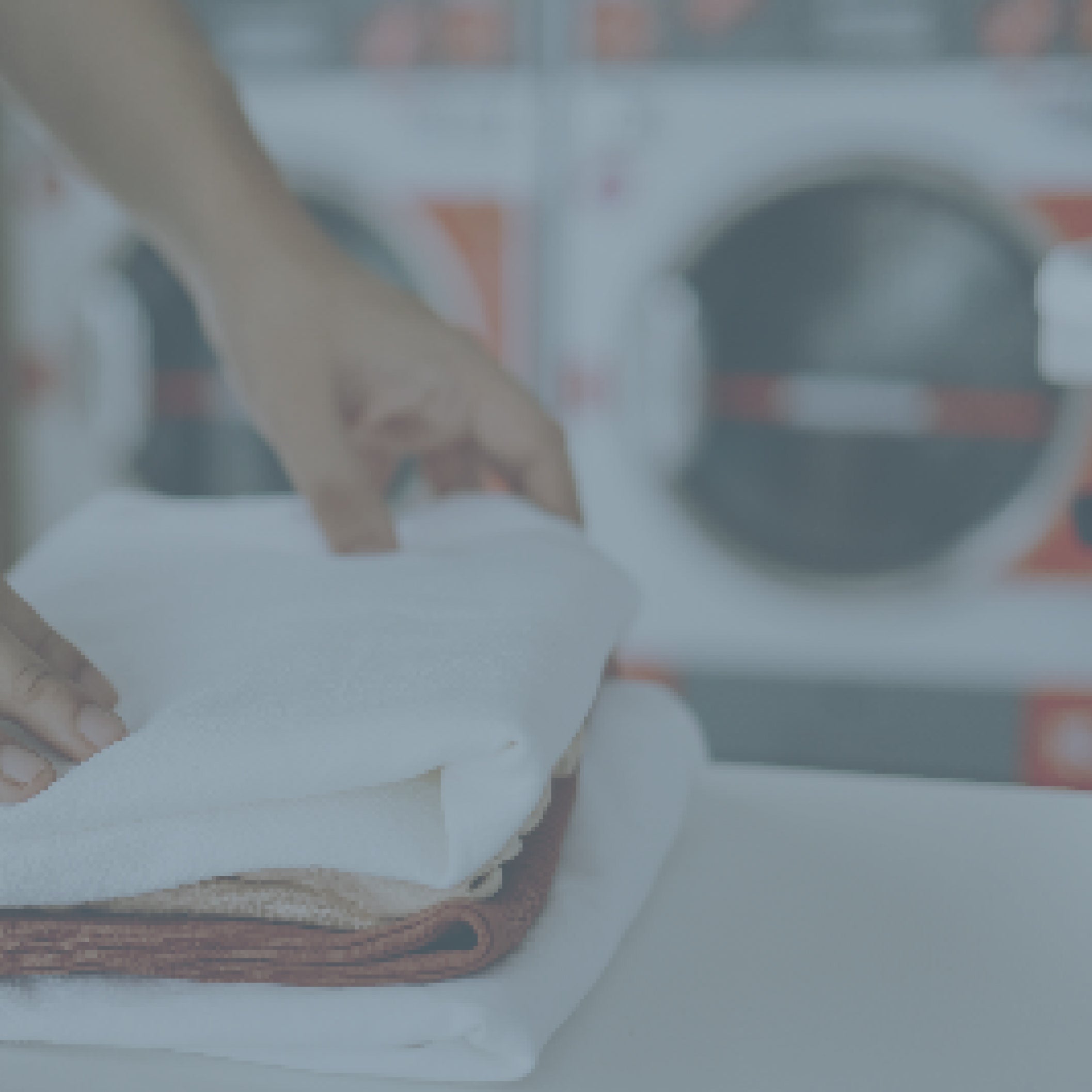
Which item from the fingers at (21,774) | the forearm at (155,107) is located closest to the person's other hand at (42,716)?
the fingers at (21,774)

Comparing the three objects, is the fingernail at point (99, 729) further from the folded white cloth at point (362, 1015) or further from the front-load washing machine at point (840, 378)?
the front-load washing machine at point (840, 378)

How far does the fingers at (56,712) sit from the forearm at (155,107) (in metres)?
0.30

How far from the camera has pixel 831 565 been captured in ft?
4.54

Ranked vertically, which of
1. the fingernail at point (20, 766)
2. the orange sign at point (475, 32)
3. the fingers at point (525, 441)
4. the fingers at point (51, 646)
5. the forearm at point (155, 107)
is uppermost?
the forearm at point (155, 107)

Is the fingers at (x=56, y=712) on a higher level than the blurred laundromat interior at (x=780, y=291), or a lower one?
higher

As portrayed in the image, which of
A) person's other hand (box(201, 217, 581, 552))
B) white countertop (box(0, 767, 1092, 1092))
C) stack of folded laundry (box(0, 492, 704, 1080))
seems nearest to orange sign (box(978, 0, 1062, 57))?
person's other hand (box(201, 217, 581, 552))

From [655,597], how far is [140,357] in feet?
2.06

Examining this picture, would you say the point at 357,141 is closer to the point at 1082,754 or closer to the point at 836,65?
the point at 836,65

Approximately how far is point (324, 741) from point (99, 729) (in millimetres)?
79

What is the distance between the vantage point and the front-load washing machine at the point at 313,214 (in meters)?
1.42

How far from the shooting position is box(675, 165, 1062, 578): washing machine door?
4.38 feet

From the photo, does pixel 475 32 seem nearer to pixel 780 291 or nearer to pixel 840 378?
pixel 780 291

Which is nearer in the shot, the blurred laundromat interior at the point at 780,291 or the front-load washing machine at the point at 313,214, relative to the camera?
the blurred laundromat interior at the point at 780,291

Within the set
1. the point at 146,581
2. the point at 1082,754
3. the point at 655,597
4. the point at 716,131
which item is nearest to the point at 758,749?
the point at 655,597
